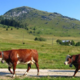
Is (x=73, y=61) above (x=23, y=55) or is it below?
below

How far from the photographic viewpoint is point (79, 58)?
10.5m

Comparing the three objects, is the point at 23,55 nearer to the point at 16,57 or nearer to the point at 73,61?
the point at 16,57

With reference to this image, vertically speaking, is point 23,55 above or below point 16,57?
above

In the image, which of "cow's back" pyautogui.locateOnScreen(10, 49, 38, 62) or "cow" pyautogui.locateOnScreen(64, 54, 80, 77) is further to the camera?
"cow's back" pyautogui.locateOnScreen(10, 49, 38, 62)

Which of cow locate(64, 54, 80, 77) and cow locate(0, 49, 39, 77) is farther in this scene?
cow locate(0, 49, 39, 77)

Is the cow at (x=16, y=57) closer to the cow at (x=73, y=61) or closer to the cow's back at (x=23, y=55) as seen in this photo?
the cow's back at (x=23, y=55)

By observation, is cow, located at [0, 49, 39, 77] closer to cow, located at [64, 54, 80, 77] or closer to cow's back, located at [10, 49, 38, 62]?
cow's back, located at [10, 49, 38, 62]

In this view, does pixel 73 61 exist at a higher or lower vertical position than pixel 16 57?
lower

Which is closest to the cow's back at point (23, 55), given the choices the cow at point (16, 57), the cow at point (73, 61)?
the cow at point (16, 57)

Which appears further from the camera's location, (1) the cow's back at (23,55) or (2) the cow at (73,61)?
(1) the cow's back at (23,55)

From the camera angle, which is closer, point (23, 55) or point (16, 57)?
point (16, 57)

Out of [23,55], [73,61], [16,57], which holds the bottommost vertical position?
[73,61]

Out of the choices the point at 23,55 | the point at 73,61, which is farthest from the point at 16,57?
the point at 73,61

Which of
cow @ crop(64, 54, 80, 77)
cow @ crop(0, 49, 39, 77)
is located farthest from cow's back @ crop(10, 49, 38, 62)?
cow @ crop(64, 54, 80, 77)
